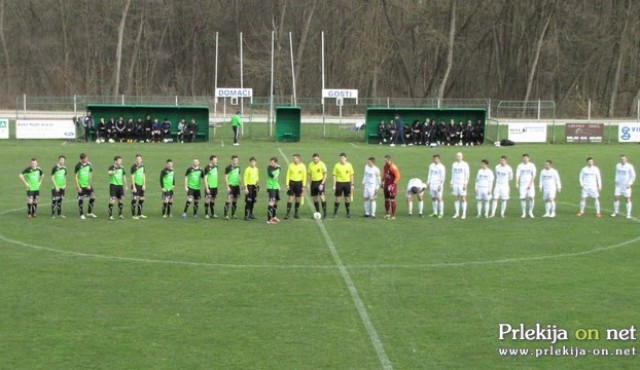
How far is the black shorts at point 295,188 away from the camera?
26188mm

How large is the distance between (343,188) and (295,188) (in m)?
1.45

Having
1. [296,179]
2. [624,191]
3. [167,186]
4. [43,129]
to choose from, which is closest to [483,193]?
[624,191]

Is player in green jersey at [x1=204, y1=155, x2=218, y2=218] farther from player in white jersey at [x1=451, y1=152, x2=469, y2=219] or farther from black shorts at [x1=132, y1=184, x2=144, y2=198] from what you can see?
player in white jersey at [x1=451, y1=152, x2=469, y2=219]

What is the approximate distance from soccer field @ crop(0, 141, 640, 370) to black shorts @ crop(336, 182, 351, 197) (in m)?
0.75

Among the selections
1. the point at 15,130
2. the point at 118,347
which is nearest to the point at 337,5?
the point at 15,130

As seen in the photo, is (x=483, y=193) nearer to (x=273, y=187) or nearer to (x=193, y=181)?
(x=273, y=187)

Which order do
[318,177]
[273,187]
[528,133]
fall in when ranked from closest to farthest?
[273,187], [318,177], [528,133]

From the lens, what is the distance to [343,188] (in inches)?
1048

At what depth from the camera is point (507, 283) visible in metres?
17.9

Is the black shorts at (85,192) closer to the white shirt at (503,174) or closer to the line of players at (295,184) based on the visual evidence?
the line of players at (295,184)

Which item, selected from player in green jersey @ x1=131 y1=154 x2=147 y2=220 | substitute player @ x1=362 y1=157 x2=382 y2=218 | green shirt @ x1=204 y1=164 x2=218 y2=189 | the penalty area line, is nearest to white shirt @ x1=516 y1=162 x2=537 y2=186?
substitute player @ x1=362 y1=157 x2=382 y2=218

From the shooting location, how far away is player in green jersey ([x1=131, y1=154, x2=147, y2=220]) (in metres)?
25.9

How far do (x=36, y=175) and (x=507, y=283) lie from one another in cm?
1444

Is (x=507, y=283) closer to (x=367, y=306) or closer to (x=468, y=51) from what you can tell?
(x=367, y=306)
